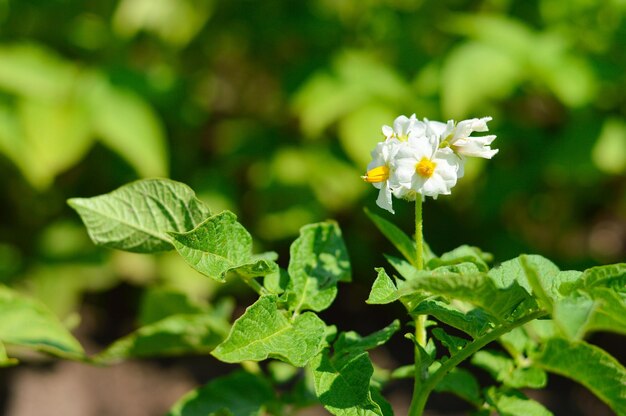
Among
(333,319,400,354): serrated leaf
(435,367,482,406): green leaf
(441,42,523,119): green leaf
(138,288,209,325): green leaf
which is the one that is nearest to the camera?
(333,319,400,354): serrated leaf

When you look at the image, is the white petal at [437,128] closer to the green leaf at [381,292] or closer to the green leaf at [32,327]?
the green leaf at [381,292]

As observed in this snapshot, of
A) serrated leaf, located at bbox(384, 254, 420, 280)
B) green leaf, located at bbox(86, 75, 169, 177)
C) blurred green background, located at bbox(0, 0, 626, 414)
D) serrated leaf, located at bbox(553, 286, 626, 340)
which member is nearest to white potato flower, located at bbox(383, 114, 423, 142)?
serrated leaf, located at bbox(384, 254, 420, 280)

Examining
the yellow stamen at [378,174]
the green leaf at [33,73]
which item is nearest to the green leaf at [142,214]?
the yellow stamen at [378,174]

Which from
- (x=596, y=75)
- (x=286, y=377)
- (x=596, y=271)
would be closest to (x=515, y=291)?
(x=596, y=271)

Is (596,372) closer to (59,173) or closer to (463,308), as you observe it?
(463,308)

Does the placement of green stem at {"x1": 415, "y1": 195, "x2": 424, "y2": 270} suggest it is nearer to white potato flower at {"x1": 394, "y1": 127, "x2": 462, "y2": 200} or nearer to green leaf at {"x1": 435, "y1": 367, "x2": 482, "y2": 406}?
white potato flower at {"x1": 394, "y1": 127, "x2": 462, "y2": 200}
